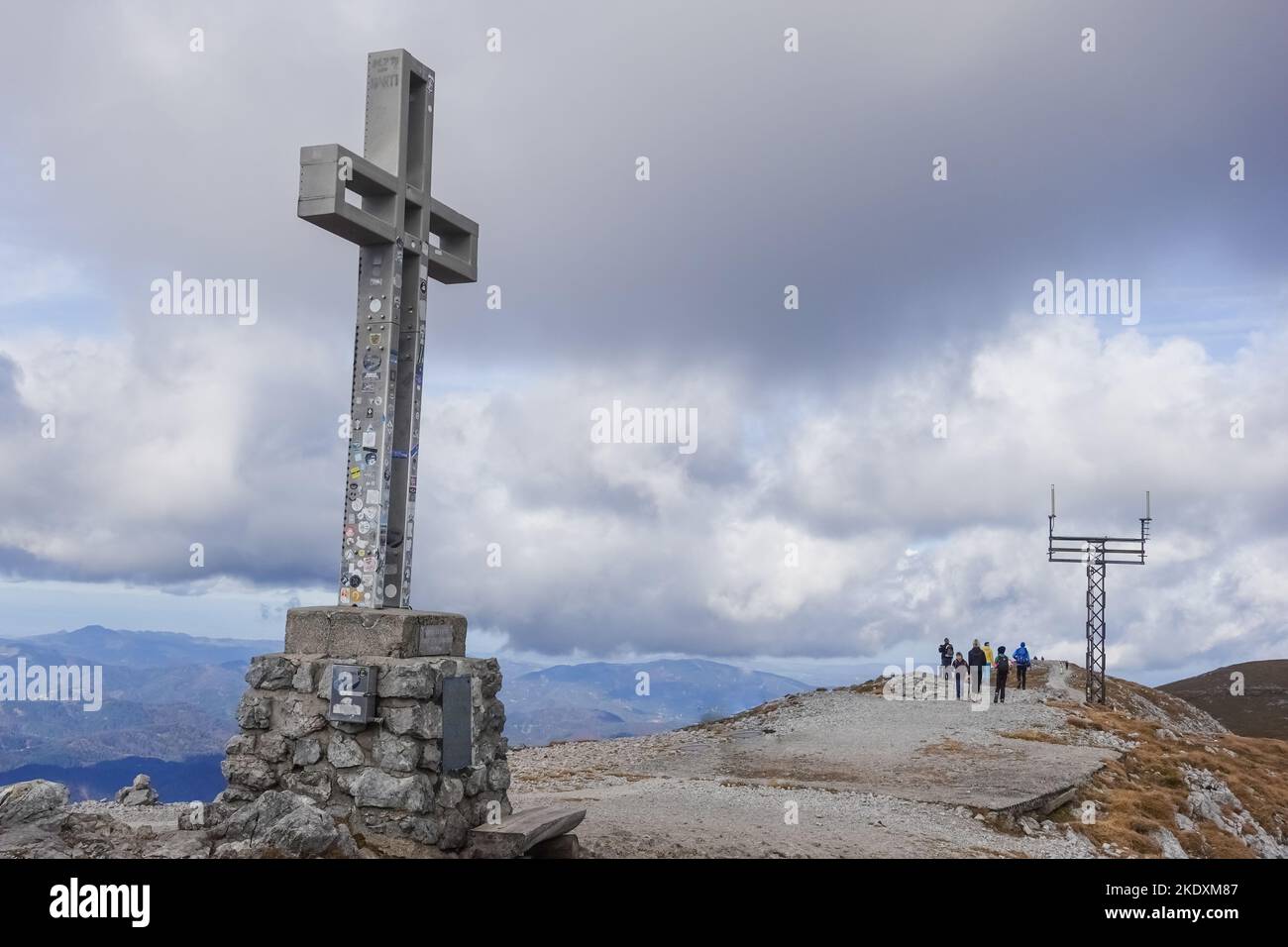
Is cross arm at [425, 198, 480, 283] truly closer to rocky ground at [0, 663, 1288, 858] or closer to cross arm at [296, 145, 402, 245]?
cross arm at [296, 145, 402, 245]

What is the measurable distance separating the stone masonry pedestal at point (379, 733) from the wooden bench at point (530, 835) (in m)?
0.19

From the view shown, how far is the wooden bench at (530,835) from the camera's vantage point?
8461 millimetres

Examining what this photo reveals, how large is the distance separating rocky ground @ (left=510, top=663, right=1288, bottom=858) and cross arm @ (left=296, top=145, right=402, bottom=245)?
20.6 ft

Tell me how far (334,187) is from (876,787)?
12.1 meters

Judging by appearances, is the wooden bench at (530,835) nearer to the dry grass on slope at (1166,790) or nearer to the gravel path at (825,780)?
the gravel path at (825,780)


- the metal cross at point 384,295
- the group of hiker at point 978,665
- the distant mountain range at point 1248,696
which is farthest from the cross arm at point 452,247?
the distant mountain range at point 1248,696

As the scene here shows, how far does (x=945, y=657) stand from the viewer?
31875 millimetres

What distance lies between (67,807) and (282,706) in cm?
173

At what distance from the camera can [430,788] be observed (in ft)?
27.5

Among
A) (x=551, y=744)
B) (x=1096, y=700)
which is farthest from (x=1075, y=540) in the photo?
(x=551, y=744)

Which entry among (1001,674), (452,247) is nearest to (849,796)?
(452,247)

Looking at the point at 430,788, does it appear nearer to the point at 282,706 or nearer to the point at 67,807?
the point at 282,706

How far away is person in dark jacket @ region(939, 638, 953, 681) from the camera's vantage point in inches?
1248
